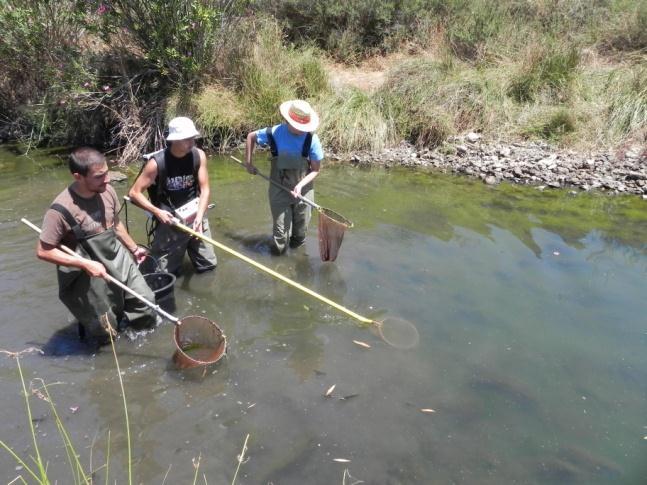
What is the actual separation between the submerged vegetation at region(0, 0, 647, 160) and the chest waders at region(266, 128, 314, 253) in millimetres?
4649

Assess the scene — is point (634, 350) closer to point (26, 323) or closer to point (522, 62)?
point (26, 323)

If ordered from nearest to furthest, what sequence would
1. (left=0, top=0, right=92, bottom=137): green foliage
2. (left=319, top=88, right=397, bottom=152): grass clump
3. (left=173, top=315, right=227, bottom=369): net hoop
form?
(left=173, top=315, right=227, bottom=369): net hoop
(left=0, top=0, right=92, bottom=137): green foliage
(left=319, top=88, right=397, bottom=152): grass clump

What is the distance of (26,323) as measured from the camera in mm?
4828

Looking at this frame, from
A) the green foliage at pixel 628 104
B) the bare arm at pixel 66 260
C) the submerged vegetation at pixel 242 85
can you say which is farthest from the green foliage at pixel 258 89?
the bare arm at pixel 66 260

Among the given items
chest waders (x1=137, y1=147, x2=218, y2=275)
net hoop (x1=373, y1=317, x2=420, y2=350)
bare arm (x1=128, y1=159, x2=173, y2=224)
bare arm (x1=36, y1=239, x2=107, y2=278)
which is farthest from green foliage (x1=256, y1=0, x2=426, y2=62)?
bare arm (x1=36, y1=239, x2=107, y2=278)

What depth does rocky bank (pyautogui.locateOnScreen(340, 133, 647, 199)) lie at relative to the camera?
349 inches

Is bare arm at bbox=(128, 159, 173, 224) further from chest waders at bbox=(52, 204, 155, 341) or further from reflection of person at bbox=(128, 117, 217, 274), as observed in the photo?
chest waders at bbox=(52, 204, 155, 341)

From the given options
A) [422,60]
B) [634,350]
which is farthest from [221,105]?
[634,350]

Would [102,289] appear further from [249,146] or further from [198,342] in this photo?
[249,146]

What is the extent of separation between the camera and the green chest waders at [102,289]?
13.0 ft

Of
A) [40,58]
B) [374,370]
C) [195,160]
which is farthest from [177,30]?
[374,370]

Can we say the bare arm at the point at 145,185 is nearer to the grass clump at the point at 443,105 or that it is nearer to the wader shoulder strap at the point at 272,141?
the wader shoulder strap at the point at 272,141

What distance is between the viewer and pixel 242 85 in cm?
1118

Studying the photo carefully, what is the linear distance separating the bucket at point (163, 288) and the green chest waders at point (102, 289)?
0.18 m
